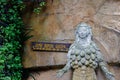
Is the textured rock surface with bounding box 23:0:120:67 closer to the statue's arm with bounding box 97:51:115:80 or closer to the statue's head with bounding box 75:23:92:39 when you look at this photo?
the statue's arm with bounding box 97:51:115:80

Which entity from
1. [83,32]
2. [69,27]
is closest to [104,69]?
[83,32]

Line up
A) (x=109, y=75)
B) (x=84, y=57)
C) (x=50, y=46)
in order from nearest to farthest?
(x=84, y=57) → (x=109, y=75) → (x=50, y=46)

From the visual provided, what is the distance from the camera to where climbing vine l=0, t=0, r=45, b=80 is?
3770mm

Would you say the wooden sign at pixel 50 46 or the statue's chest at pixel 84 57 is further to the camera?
the wooden sign at pixel 50 46

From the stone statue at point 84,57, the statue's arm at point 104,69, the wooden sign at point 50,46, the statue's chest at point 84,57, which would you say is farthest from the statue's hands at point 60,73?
the statue's arm at point 104,69

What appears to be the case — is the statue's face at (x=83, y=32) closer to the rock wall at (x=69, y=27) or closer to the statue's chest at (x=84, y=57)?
the statue's chest at (x=84, y=57)

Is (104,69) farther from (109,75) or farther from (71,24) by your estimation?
(71,24)

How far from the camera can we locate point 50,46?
3885mm

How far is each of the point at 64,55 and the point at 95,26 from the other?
1.72 ft

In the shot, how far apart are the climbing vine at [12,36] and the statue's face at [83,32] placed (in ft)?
2.27

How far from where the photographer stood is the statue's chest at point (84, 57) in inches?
137

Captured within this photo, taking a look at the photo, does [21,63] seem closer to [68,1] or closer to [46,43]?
[46,43]

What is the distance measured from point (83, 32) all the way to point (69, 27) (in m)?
0.41

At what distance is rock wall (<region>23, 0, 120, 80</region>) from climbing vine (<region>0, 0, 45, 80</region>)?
11 cm
